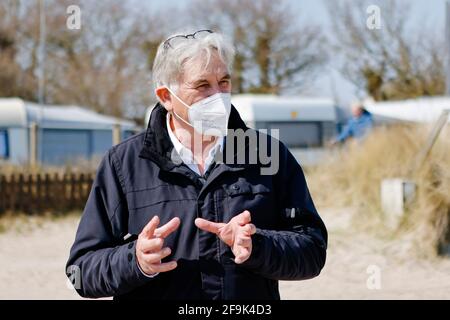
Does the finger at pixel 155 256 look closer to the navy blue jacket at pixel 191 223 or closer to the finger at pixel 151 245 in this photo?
the finger at pixel 151 245

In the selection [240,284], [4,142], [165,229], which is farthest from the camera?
[4,142]

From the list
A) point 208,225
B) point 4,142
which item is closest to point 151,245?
point 208,225

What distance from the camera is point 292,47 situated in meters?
31.8

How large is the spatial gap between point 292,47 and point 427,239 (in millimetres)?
23726

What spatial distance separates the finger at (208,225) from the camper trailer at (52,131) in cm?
1590

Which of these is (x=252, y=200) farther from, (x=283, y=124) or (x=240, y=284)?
(x=283, y=124)

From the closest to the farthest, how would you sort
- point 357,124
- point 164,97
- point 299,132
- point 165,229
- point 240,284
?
1. point 165,229
2. point 240,284
3. point 164,97
4. point 357,124
5. point 299,132

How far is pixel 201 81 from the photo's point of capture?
2.53 meters

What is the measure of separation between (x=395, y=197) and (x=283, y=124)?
11182 millimetres

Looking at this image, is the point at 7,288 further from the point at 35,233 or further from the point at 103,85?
the point at 103,85

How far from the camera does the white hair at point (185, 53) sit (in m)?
2.52

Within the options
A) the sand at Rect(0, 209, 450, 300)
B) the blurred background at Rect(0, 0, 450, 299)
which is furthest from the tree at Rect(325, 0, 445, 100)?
the sand at Rect(0, 209, 450, 300)

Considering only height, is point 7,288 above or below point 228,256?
below
